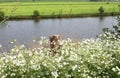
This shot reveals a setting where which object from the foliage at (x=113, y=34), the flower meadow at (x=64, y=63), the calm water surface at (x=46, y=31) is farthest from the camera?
the calm water surface at (x=46, y=31)

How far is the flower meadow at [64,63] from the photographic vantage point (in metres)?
7.12

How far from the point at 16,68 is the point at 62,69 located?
3.13 ft

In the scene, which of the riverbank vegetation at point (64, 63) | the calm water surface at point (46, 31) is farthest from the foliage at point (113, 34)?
the calm water surface at point (46, 31)

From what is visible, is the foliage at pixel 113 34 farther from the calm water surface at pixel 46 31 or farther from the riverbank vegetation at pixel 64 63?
the calm water surface at pixel 46 31

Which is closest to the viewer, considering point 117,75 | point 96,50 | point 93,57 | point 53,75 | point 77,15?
point 53,75

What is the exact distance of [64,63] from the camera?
7.04 meters

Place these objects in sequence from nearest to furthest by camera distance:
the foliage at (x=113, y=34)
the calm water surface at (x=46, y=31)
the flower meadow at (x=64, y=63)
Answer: the flower meadow at (x=64, y=63) < the foliage at (x=113, y=34) < the calm water surface at (x=46, y=31)

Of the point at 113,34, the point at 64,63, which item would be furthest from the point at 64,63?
the point at 113,34

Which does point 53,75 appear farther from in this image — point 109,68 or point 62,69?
point 109,68

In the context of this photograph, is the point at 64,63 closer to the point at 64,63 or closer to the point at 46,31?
the point at 64,63

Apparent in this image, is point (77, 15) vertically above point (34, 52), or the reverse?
point (34, 52)

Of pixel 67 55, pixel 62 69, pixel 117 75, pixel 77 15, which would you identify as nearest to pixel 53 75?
pixel 62 69

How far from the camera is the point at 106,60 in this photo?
7949 millimetres

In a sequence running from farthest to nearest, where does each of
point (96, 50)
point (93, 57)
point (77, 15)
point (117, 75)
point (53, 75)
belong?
point (77, 15), point (96, 50), point (93, 57), point (117, 75), point (53, 75)
